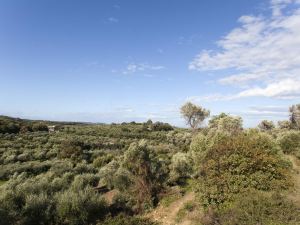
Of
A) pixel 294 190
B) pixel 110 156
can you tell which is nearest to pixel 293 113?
pixel 110 156

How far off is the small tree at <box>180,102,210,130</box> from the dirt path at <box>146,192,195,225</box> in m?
39.3

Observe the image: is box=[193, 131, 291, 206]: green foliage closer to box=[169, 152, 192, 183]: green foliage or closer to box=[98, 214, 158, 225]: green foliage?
box=[98, 214, 158, 225]: green foliage

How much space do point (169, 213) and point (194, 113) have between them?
41.5 meters

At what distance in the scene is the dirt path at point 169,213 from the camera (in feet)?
46.3

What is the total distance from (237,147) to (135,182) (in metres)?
6.26

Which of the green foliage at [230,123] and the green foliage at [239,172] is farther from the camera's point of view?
the green foliage at [230,123]

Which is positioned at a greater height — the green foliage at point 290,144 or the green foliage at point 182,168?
the green foliage at point 290,144

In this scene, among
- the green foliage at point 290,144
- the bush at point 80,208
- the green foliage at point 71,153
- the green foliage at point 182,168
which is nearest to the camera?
the bush at point 80,208

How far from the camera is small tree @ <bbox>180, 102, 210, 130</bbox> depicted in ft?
181

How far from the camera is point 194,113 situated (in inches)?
2185

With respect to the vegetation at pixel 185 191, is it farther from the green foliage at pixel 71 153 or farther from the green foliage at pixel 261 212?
the green foliage at pixel 71 153

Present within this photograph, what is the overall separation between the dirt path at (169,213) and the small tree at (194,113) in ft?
129

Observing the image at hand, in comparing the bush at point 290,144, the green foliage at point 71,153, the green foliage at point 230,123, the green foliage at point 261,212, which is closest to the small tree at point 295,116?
the green foliage at point 230,123

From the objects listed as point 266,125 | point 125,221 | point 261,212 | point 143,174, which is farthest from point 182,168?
point 266,125
